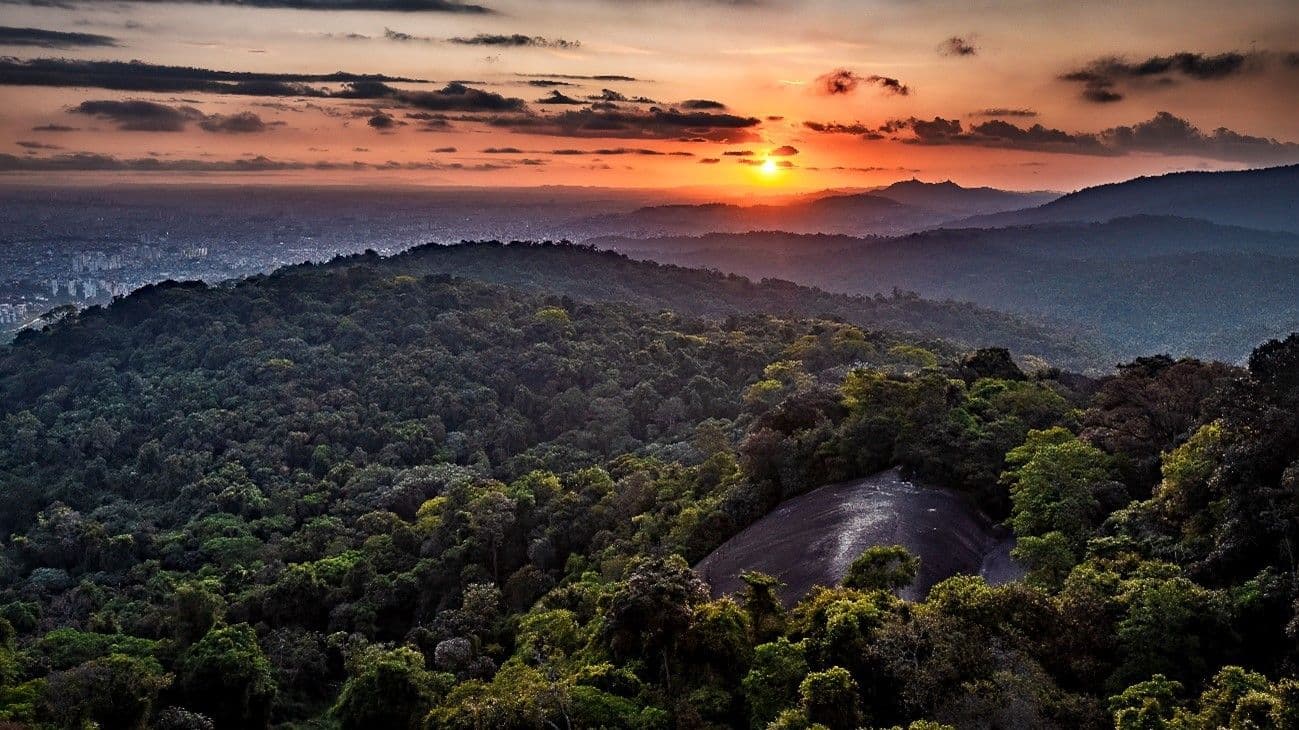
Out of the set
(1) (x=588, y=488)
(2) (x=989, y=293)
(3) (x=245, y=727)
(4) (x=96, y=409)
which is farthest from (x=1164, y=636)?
(2) (x=989, y=293)

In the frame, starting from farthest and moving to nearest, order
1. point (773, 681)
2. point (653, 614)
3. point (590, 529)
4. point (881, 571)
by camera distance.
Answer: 1. point (590, 529)
2. point (881, 571)
3. point (653, 614)
4. point (773, 681)

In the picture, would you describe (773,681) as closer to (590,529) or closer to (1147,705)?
(1147,705)

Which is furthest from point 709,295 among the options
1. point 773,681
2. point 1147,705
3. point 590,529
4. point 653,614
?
point 1147,705

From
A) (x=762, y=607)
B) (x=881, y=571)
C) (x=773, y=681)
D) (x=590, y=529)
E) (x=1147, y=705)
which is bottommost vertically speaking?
(x=590, y=529)

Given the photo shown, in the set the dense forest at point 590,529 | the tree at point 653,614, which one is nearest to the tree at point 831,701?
the dense forest at point 590,529

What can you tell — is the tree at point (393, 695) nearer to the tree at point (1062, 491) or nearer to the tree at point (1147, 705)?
the tree at point (1062, 491)

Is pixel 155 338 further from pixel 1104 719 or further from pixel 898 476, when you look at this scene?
pixel 1104 719
